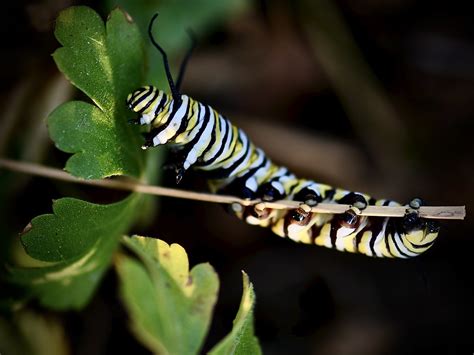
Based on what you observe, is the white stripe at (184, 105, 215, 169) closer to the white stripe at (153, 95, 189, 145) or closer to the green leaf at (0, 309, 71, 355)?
the white stripe at (153, 95, 189, 145)

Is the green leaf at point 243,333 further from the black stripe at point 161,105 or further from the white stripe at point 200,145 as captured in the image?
the black stripe at point 161,105

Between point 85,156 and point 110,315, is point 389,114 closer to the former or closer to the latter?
point 110,315

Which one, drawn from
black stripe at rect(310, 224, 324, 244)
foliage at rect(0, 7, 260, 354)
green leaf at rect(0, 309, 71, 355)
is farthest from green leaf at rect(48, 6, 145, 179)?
green leaf at rect(0, 309, 71, 355)

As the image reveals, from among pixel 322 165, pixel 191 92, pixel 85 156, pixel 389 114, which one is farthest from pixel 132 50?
pixel 389 114

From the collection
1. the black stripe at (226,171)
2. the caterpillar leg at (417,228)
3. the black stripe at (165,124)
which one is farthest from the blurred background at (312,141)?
the caterpillar leg at (417,228)

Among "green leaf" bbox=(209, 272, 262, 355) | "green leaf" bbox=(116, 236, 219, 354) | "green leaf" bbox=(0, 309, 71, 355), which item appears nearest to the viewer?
"green leaf" bbox=(209, 272, 262, 355)
